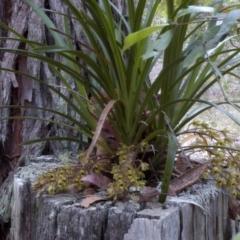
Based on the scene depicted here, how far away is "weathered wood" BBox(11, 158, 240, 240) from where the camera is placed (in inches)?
30.7

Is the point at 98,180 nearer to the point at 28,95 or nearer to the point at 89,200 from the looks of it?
the point at 89,200

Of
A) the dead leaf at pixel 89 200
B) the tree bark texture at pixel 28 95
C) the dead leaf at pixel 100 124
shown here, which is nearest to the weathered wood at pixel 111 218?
the dead leaf at pixel 89 200

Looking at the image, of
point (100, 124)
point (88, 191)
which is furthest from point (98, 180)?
point (100, 124)

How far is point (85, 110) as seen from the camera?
105 centimetres

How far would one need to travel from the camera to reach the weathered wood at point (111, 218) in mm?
779

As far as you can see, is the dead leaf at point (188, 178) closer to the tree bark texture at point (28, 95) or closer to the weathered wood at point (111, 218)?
the weathered wood at point (111, 218)

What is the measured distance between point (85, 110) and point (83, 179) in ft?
0.75

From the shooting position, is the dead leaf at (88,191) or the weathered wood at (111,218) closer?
the weathered wood at (111,218)

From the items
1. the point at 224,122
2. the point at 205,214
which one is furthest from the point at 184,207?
the point at 224,122

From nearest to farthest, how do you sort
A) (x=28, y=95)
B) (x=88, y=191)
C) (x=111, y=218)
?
(x=111, y=218) → (x=88, y=191) → (x=28, y=95)

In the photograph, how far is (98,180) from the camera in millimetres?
896

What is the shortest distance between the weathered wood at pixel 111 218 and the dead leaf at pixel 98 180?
0.05m

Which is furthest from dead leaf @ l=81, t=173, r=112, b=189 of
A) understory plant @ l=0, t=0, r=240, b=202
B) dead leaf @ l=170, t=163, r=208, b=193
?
dead leaf @ l=170, t=163, r=208, b=193

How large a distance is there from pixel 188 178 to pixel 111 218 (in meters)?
0.21
